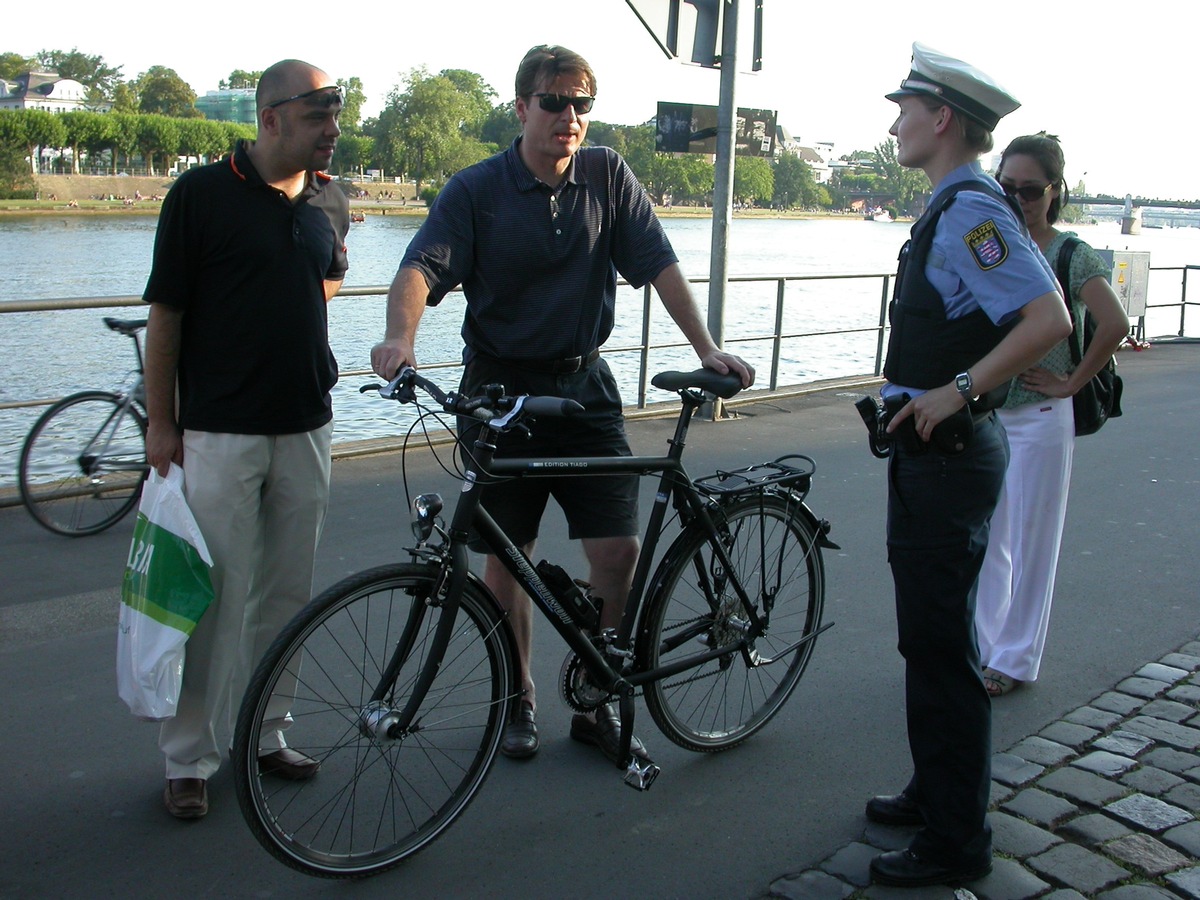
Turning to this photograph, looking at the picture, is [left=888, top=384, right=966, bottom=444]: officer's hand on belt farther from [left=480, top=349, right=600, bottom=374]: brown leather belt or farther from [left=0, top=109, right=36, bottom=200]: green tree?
[left=0, top=109, right=36, bottom=200]: green tree

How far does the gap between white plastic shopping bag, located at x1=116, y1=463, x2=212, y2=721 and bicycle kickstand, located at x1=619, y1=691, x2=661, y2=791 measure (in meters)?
1.16

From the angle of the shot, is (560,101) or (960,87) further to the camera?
(560,101)

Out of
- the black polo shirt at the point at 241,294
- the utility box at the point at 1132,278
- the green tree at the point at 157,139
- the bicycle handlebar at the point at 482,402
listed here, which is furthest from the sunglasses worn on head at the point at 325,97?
the green tree at the point at 157,139

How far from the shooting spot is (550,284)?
3.47 meters

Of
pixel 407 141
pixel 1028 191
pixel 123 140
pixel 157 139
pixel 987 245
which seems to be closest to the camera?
pixel 987 245

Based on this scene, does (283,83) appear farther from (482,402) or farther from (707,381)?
(707,381)

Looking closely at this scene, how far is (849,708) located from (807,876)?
1.16 meters

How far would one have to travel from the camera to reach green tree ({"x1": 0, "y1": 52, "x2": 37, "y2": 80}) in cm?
15888

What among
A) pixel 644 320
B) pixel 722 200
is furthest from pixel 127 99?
pixel 722 200

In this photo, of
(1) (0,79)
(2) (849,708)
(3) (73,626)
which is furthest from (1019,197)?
(1) (0,79)

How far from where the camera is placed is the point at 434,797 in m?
3.29

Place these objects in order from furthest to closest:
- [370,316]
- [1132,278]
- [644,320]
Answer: [1132,278] → [370,316] → [644,320]

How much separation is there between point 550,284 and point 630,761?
139 cm

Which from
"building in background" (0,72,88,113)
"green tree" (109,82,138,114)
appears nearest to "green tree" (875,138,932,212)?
"green tree" (109,82,138,114)
